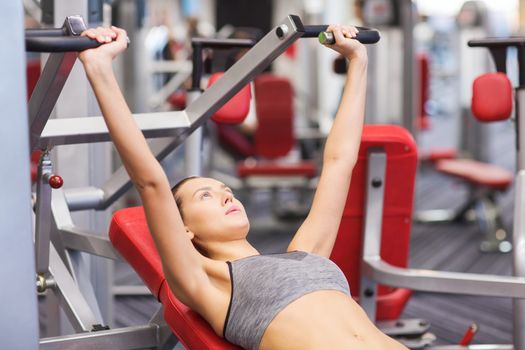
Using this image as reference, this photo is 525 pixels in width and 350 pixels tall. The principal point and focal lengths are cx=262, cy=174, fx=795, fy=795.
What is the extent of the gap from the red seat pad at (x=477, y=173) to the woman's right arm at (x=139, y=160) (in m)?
3.63

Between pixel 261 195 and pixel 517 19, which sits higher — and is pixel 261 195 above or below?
below

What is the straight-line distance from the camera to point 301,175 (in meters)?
5.38

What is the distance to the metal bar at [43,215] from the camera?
1.98m

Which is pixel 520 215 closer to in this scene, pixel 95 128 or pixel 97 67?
pixel 95 128

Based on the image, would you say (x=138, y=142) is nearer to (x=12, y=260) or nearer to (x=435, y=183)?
(x=12, y=260)

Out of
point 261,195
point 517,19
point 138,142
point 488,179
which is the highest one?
point 517,19

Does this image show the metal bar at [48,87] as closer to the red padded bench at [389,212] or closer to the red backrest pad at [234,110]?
the red backrest pad at [234,110]

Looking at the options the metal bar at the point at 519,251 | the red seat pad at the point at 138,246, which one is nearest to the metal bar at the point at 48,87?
the red seat pad at the point at 138,246

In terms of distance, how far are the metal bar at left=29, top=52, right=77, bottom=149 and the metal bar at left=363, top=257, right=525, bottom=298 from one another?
107 cm

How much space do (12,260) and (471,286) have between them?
1292 millimetres

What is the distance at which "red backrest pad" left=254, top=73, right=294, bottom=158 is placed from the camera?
5.55m

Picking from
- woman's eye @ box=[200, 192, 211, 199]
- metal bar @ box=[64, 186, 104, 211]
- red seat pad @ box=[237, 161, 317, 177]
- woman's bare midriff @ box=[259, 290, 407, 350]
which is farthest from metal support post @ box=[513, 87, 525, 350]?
red seat pad @ box=[237, 161, 317, 177]

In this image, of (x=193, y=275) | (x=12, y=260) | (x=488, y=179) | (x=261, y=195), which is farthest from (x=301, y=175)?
(x=12, y=260)

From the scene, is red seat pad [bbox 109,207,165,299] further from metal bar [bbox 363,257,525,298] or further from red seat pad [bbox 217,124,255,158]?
red seat pad [bbox 217,124,255,158]
